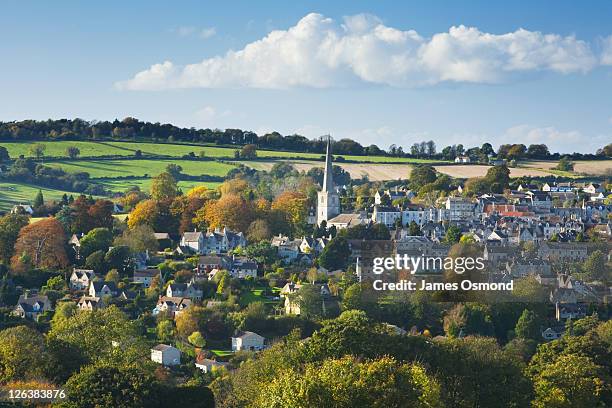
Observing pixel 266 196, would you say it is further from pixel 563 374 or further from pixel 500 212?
pixel 563 374

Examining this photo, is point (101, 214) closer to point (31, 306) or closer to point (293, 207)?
point (293, 207)

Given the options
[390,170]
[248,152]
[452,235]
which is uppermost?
[248,152]

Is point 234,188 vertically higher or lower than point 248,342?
higher

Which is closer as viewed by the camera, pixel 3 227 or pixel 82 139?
pixel 3 227

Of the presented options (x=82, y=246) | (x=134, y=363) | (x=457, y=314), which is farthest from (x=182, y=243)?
(x=134, y=363)

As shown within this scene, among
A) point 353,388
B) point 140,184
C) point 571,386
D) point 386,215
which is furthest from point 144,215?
point 353,388

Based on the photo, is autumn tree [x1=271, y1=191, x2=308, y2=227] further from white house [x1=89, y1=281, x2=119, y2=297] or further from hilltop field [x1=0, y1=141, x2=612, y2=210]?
white house [x1=89, y1=281, x2=119, y2=297]

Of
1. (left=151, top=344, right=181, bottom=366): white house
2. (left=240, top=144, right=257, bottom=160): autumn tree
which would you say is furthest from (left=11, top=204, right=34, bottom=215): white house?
(left=240, top=144, right=257, bottom=160): autumn tree
